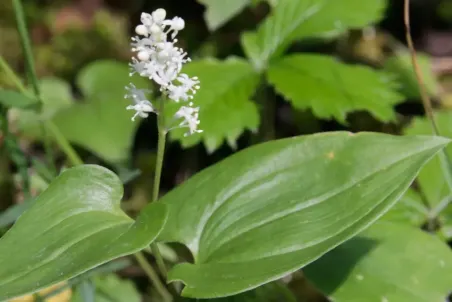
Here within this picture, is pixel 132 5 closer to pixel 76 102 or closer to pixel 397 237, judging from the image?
pixel 76 102

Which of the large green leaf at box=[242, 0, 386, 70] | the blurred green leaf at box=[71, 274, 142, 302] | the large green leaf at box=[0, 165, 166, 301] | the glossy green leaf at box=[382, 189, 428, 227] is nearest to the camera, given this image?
the large green leaf at box=[0, 165, 166, 301]

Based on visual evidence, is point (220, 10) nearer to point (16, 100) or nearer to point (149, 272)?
point (16, 100)

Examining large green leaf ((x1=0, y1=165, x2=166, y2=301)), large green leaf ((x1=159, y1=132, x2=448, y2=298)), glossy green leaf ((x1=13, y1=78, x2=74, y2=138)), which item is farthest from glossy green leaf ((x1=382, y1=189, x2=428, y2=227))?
glossy green leaf ((x1=13, y1=78, x2=74, y2=138))

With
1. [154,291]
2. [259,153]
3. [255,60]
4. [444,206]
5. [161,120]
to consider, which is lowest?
[154,291]

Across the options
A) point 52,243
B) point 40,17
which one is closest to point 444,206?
point 52,243

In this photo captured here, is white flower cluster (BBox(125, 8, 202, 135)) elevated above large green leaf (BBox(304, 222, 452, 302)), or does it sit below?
above

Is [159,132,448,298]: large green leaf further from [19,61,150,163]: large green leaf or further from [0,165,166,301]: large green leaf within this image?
[19,61,150,163]: large green leaf
